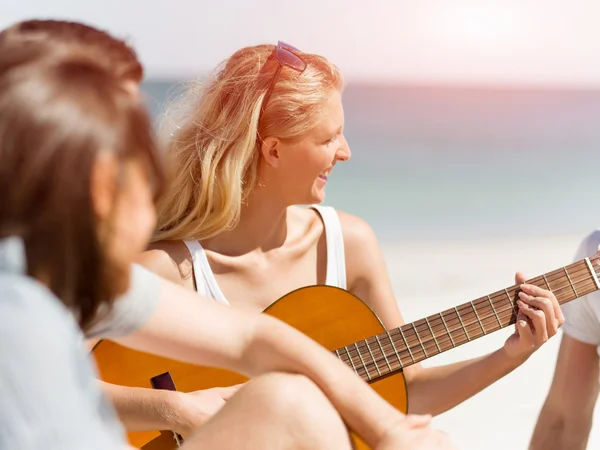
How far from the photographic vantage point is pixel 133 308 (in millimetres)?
1202

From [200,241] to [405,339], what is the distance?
0.46 metres

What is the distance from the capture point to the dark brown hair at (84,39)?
0.98 meters

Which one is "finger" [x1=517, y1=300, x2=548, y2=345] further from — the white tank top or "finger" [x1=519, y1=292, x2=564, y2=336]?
the white tank top

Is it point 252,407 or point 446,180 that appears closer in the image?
point 252,407

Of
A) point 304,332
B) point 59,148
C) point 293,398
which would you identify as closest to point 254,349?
point 293,398

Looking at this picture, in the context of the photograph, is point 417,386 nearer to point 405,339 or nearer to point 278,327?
point 405,339

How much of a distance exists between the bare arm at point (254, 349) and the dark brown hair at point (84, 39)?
1.11 feet

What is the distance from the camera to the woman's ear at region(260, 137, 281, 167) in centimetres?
192

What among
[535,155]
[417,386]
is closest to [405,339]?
[417,386]

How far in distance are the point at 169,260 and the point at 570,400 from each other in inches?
33.6

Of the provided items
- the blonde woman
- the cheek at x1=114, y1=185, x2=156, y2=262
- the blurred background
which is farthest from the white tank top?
the blurred background

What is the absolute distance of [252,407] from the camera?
1.21m

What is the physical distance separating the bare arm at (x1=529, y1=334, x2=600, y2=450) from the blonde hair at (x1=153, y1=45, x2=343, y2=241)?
2.30ft

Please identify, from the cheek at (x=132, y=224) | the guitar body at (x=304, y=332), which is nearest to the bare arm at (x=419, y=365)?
the guitar body at (x=304, y=332)
